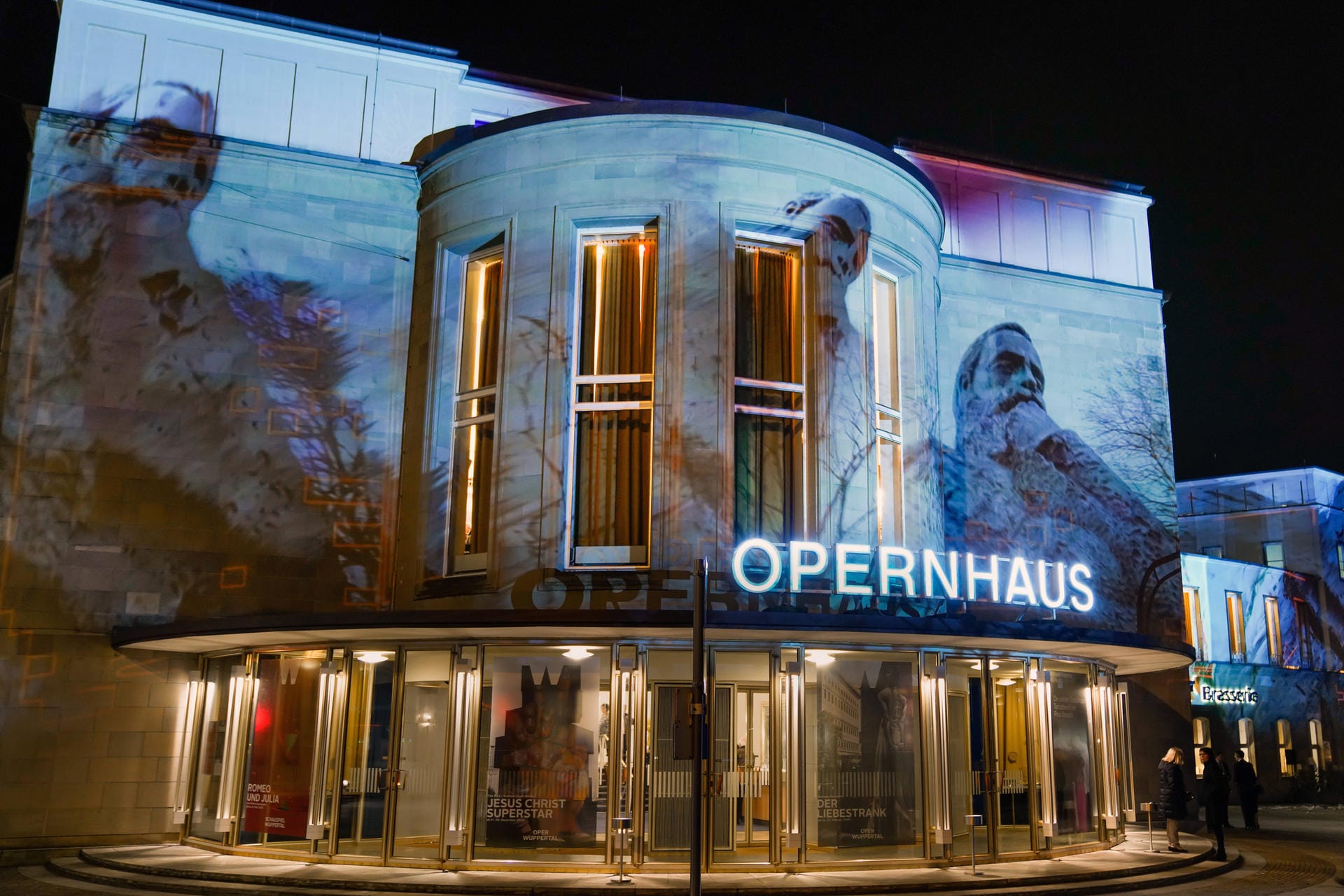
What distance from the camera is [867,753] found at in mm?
18953

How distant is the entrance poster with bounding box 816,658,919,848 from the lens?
1859 centimetres

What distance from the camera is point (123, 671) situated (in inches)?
862

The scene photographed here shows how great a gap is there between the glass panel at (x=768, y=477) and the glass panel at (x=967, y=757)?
4046 mm

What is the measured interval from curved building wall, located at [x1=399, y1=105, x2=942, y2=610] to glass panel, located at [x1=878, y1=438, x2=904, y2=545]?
161 millimetres

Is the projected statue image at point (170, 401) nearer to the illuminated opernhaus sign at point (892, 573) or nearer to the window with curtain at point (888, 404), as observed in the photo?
the illuminated opernhaus sign at point (892, 573)

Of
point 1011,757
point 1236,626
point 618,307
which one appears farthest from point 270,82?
point 1236,626

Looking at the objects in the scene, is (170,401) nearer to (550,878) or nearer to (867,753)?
(550,878)

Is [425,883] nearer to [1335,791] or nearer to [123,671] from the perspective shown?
[123,671]

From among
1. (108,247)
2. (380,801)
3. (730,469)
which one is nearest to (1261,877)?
(730,469)

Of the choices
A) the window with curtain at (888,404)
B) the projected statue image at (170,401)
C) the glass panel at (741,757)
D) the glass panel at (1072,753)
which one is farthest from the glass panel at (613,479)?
the glass panel at (1072,753)

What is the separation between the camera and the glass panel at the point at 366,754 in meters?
18.7

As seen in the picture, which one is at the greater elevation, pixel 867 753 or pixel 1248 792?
pixel 867 753

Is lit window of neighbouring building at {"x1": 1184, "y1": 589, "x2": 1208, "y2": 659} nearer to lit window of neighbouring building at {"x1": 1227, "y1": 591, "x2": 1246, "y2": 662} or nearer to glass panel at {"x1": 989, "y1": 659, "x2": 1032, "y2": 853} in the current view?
lit window of neighbouring building at {"x1": 1227, "y1": 591, "x2": 1246, "y2": 662}

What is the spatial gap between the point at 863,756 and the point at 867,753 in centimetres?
8
